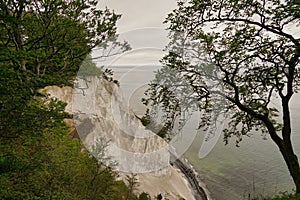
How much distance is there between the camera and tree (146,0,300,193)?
575 centimetres

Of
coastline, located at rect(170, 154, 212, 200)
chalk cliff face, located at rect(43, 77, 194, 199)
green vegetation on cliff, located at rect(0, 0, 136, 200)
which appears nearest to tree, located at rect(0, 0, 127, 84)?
green vegetation on cliff, located at rect(0, 0, 136, 200)

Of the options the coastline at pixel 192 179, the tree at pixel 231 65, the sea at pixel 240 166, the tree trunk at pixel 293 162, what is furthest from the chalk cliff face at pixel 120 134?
the tree trunk at pixel 293 162

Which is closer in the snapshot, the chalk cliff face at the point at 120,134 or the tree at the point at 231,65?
the tree at the point at 231,65

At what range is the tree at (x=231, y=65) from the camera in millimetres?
5746

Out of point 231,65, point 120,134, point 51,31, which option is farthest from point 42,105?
point 120,134

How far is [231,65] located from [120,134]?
5.85 meters

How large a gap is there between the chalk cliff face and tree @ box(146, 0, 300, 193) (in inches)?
113

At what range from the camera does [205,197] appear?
493 inches

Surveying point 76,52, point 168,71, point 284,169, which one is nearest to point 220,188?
point 284,169

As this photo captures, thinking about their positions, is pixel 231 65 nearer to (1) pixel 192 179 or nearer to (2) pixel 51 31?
(2) pixel 51 31

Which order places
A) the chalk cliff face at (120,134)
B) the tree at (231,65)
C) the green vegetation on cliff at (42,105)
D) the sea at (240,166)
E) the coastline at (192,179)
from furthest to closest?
the coastline at (192,179)
the sea at (240,166)
the chalk cliff face at (120,134)
the tree at (231,65)
the green vegetation on cliff at (42,105)

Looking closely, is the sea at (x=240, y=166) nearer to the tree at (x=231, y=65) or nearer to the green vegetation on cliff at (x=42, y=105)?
the tree at (x=231, y=65)

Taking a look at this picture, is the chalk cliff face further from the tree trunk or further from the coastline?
the tree trunk

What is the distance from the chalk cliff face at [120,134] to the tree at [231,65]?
9.44 feet
